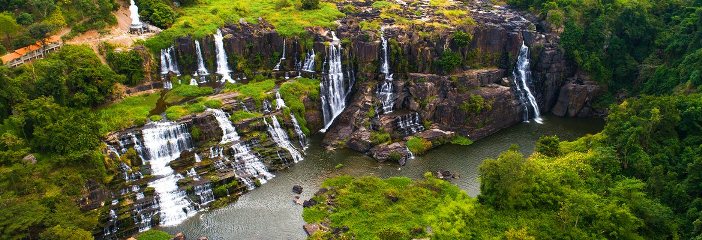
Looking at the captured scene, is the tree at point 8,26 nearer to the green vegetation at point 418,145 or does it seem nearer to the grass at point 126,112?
the grass at point 126,112

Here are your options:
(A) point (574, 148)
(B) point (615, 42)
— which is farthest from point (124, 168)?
(B) point (615, 42)

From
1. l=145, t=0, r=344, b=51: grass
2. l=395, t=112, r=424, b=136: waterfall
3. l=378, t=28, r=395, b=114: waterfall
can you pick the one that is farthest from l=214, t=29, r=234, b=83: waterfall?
l=395, t=112, r=424, b=136: waterfall

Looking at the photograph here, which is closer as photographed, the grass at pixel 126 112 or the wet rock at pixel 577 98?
the grass at pixel 126 112

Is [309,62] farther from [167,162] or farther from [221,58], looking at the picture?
[167,162]

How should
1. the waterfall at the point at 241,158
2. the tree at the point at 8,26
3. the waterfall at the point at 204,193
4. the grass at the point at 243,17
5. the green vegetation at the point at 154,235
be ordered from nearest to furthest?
the green vegetation at the point at 154,235
the waterfall at the point at 204,193
the waterfall at the point at 241,158
the tree at the point at 8,26
the grass at the point at 243,17

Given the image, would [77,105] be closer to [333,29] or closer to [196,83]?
[196,83]

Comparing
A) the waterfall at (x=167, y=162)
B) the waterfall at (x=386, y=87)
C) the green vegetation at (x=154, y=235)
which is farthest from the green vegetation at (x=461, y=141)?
the green vegetation at (x=154, y=235)
